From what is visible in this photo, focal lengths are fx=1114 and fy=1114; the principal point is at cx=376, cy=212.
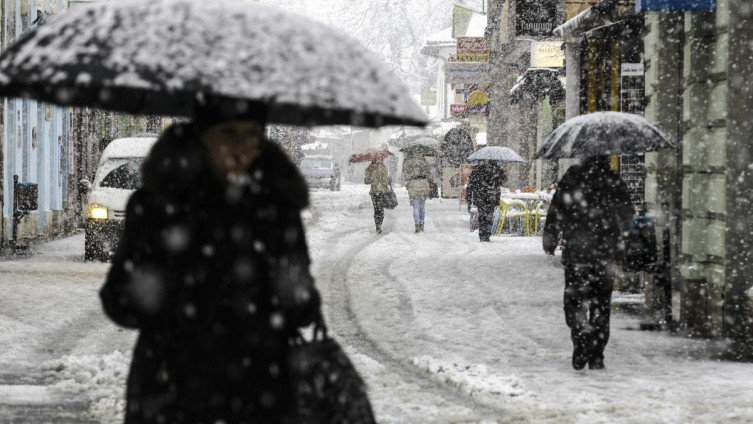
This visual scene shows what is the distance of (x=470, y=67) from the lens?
4112cm

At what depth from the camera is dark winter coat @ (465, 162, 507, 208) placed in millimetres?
21562

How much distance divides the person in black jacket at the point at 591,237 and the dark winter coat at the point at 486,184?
12871 millimetres

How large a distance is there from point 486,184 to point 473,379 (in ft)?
45.4

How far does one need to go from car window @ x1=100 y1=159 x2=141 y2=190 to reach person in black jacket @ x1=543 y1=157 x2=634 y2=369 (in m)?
9.47

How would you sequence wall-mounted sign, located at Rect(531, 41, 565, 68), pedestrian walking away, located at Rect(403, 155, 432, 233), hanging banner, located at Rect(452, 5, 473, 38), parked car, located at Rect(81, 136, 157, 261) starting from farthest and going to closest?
hanging banner, located at Rect(452, 5, 473, 38)
wall-mounted sign, located at Rect(531, 41, 565, 68)
pedestrian walking away, located at Rect(403, 155, 432, 233)
parked car, located at Rect(81, 136, 157, 261)

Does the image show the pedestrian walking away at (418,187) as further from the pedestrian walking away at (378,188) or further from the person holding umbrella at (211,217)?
the person holding umbrella at (211,217)

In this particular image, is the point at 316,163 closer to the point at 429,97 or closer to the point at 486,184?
the point at 429,97

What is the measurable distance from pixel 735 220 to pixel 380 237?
547 inches

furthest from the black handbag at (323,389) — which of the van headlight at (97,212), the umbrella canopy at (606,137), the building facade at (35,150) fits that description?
the building facade at (35,150)

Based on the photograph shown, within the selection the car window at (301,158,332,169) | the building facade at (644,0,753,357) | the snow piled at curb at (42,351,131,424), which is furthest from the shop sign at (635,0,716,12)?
the car window at (301,158,332,169)

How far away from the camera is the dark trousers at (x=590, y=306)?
8586mm

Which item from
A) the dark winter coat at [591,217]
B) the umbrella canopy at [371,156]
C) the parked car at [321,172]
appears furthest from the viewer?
the parked car at [321,172]

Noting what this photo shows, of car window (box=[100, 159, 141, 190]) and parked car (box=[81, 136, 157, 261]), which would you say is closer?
parked car (box=[81, 136, 157, 261])

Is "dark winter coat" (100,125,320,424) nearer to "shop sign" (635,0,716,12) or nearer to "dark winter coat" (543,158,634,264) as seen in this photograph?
"dark winter coat" (543,158,634,264)
